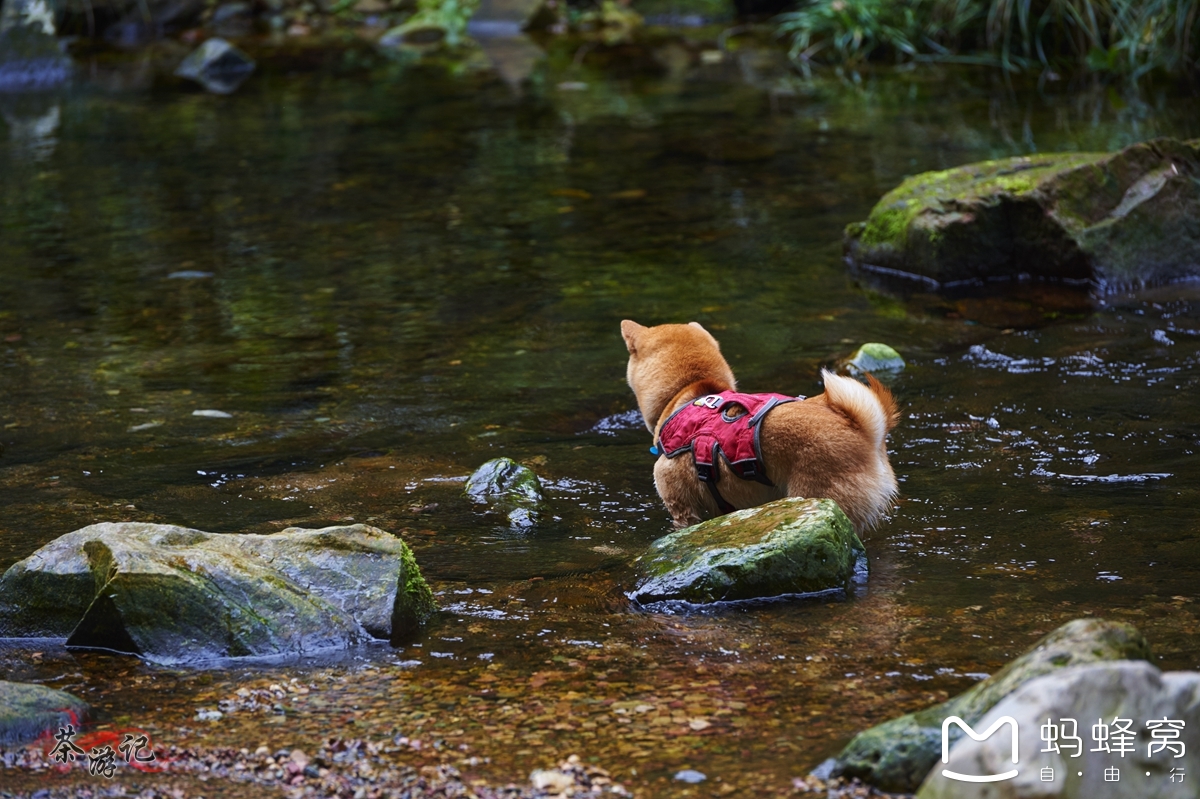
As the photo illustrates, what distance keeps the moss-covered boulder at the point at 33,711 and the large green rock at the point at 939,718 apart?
6.39ft

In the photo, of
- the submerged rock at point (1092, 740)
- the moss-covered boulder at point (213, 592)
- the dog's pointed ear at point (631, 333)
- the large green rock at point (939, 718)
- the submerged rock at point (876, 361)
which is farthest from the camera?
the submerged rock at point (876, 361)

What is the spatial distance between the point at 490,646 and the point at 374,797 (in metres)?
0.91

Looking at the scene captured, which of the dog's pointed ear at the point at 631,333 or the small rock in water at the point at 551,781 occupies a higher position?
the dog's pointed ear at the point at 631,333

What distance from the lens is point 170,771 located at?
308cm

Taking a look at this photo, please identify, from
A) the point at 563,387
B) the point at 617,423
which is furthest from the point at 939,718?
the point at 563,387

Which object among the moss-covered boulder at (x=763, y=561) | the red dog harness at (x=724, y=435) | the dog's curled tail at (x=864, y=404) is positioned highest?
the dog's curled tail at (x=864, y=404)

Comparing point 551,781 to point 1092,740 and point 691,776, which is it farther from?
point 1092,740

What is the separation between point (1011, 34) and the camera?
15.3 meters

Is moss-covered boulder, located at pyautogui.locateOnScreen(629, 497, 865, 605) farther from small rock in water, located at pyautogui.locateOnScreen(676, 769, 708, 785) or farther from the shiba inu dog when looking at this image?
small rock in water, located at pyautogui.locateOnScreen(676, 769, 708, 785)

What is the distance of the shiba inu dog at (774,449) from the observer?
4.31 m

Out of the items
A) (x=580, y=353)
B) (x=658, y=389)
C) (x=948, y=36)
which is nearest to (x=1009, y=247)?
(x=580, y=353)

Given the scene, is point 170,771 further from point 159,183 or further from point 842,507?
point 159,183

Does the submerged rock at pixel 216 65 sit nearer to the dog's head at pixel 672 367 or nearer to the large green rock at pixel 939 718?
the dog's head at pixel 672 367

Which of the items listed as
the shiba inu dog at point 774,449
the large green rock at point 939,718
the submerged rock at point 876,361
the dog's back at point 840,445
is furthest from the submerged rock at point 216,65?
the large green rock at point 939,718
